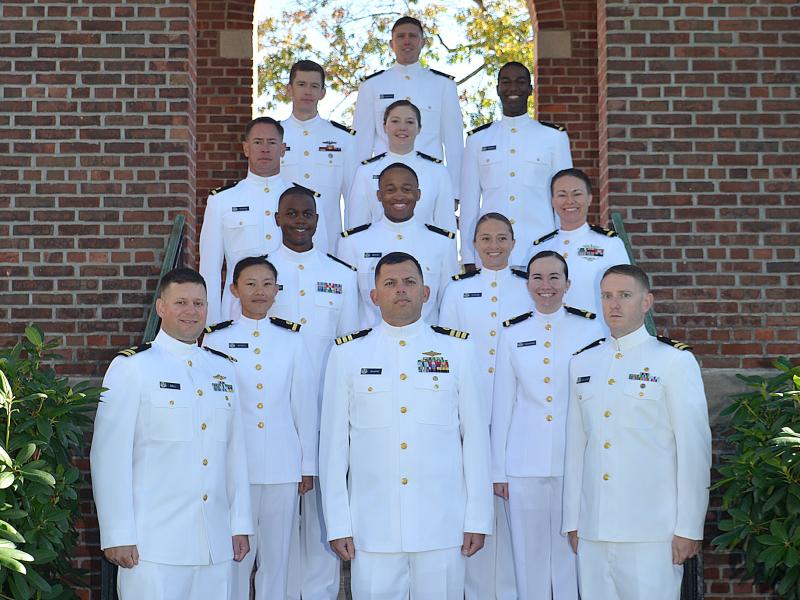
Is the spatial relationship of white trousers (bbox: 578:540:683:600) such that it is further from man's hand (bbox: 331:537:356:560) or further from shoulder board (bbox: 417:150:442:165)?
shoulder board (bbox: 417:150:442:165)

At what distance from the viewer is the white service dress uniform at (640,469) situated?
5395 millimetres

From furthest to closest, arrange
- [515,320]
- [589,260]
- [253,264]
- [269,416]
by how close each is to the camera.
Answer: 1. [589,260]
2. [515,320]
3. [253,264]
4. [269,416]

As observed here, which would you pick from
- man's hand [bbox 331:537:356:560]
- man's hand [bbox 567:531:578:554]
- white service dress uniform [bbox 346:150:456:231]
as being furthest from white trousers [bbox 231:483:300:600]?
white service dress uniform [bbox 346:150:456:231]

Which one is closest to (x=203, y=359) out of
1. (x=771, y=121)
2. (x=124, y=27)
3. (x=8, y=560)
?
(x=8, y=560)

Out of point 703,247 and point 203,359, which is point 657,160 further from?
point 203,359

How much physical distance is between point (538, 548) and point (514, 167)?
102 inches

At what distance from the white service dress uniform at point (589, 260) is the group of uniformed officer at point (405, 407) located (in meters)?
0.01

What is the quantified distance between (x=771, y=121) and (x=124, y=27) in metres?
3.84

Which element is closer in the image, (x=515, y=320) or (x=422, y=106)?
(x=515, y=320)

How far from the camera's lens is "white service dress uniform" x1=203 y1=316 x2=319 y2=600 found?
602 cm

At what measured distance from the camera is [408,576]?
534 centimetres

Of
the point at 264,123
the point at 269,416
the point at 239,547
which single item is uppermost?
the point at 264,123

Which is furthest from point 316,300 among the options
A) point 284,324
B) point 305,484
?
point 305,484

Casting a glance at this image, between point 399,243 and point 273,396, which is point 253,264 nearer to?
point 273,396
